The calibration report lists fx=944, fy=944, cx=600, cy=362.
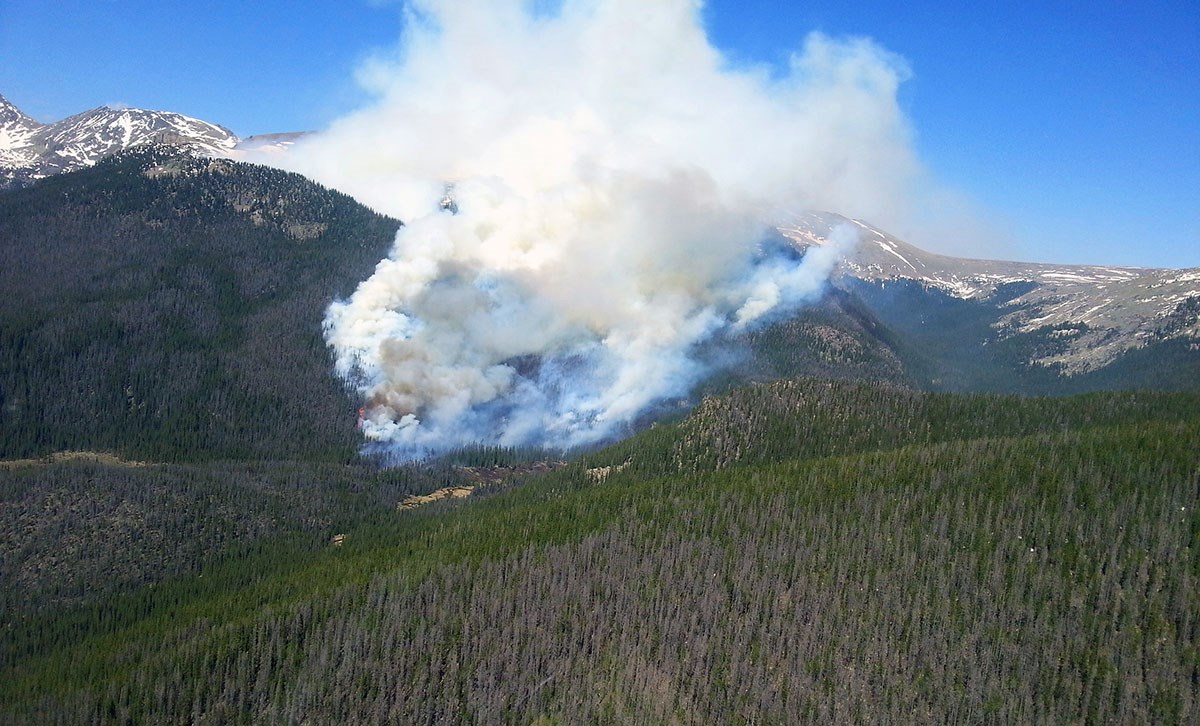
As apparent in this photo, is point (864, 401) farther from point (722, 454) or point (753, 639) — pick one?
point (753, 639)

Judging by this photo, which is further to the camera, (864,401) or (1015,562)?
(864,401)

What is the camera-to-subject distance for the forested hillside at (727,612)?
99375mm

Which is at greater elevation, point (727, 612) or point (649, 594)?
point (649, 594)

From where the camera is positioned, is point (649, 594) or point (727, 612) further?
point (649, 594)

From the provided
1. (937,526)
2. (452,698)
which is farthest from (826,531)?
(452,698)

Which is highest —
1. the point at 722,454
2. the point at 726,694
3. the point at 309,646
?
the point at 722,454

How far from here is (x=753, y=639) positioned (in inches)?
4350

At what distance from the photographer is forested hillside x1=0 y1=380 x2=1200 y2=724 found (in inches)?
3912

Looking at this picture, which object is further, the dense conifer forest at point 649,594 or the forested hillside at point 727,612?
the dense conifer forest at point 649,594

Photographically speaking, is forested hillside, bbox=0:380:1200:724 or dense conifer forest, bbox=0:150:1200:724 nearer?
forested hillside, bbox=0:380:1200:724

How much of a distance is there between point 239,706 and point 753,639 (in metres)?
57.8

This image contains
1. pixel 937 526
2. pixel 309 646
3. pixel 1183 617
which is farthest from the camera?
pixel 937 526

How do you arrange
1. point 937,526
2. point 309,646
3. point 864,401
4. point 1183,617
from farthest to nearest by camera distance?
1. point 864,401
2. point 937,526
3. point 309,646
4. point 1183,617

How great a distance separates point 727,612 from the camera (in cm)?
11575
